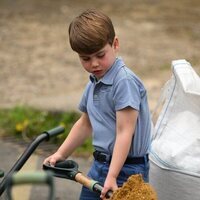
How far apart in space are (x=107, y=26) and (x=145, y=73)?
162 inches

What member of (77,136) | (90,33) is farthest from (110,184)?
(90,33)

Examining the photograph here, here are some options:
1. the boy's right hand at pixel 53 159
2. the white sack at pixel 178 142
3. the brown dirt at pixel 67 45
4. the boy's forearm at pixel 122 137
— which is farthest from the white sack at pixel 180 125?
the brown dirt at pixel 67 45

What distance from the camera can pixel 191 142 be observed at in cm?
257

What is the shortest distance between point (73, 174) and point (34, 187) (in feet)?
6.21

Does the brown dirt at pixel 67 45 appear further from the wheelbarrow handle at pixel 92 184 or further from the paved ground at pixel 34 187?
the wheelbarrow handle at pixel 92 184

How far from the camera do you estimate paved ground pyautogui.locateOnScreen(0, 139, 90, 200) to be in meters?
3.98

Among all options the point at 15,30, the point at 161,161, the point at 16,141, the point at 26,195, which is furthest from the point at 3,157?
the point at 15,30

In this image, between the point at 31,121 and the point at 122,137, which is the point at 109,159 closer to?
the point at 122,137

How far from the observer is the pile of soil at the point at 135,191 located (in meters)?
1.95

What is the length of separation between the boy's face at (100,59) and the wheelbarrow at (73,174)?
373 millimetres

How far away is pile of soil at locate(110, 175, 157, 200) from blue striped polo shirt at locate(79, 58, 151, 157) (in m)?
0.45

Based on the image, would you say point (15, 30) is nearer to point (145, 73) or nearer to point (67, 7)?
point (67, 7)

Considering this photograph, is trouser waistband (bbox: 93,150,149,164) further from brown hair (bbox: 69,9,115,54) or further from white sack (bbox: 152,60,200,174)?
brown hair (bbox: 69,9,115,54)

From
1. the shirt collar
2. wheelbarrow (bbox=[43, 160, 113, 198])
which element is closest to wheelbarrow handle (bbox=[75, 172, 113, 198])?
wheelbarrow (bbox=[43, 160, 113, 198])
